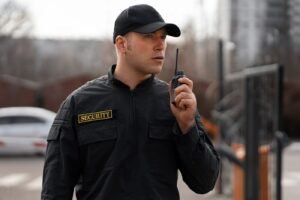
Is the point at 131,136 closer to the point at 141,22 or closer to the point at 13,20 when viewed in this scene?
the point at 141,22

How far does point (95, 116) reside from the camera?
8.18 ft

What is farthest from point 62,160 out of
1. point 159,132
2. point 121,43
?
point 121,43

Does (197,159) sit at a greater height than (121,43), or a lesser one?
lesser

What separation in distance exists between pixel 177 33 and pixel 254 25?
8439 millimetres

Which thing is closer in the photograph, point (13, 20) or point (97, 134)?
point (97, 134)

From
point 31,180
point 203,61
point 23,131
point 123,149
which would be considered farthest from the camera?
point 203,61

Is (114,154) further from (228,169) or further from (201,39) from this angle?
(201,39)

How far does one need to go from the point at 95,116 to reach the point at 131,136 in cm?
16

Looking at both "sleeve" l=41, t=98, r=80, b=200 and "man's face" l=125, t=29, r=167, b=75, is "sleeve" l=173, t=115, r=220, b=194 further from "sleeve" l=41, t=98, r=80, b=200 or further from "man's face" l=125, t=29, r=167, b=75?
"sleeve" l=41, t=98, r=80, b=200

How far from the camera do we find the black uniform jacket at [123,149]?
244cm

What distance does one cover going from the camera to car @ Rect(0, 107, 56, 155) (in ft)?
64.2

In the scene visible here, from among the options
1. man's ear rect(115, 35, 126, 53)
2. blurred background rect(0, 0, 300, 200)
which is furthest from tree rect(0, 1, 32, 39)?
man's ear rect(115, 35, 126, 53)

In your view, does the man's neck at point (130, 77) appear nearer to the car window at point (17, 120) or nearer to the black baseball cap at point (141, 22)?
Result: the black baseball cap at point (141, 22)

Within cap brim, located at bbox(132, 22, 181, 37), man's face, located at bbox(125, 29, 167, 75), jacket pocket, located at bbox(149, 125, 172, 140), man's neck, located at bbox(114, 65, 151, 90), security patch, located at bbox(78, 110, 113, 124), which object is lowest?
jacket pocket, located at bbox(149, 125, 172, 140)
